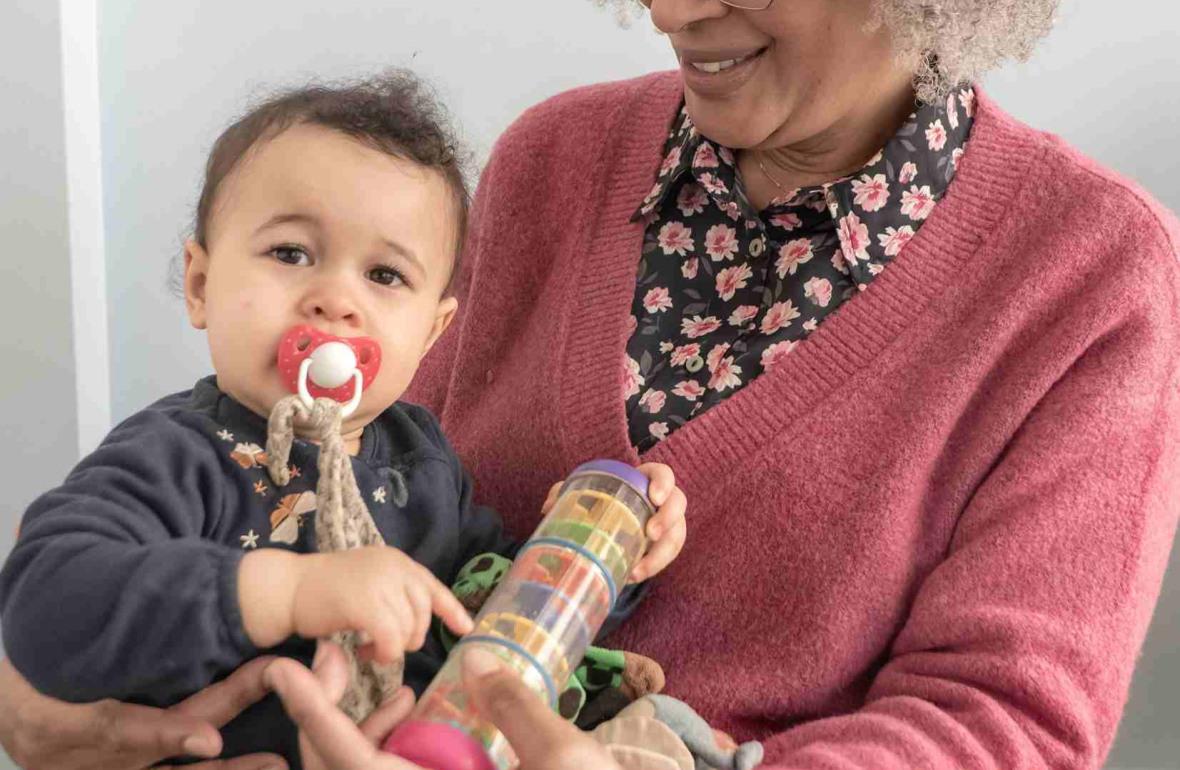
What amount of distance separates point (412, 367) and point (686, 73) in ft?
1.50

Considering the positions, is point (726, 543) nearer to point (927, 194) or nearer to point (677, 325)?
point (677, 325)

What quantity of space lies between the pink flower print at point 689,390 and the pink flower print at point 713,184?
0.78 ft

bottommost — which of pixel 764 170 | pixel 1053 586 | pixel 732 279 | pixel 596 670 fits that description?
pixel 596 670

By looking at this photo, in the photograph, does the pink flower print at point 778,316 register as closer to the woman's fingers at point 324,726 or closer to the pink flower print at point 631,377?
the pink flower print at point 631,377

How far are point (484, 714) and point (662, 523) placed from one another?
13.3 inches

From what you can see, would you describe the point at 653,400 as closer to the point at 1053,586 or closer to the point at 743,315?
the point at 743,315

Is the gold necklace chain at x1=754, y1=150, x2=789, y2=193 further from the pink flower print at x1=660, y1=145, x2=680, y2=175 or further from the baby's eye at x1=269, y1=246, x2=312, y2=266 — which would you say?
the baby's eye at x1=269, y1=246, x2=312, y2=266

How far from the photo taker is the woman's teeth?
4.12ft

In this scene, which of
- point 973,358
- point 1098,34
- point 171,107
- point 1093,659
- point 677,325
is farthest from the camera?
point 171,107

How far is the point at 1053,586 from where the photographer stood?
43.9 inches

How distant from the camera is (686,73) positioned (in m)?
1.29

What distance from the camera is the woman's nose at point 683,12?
1.21 m

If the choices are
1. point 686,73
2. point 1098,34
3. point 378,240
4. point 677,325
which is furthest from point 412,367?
point 1098,34

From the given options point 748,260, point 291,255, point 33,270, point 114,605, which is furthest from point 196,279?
point 33,270
